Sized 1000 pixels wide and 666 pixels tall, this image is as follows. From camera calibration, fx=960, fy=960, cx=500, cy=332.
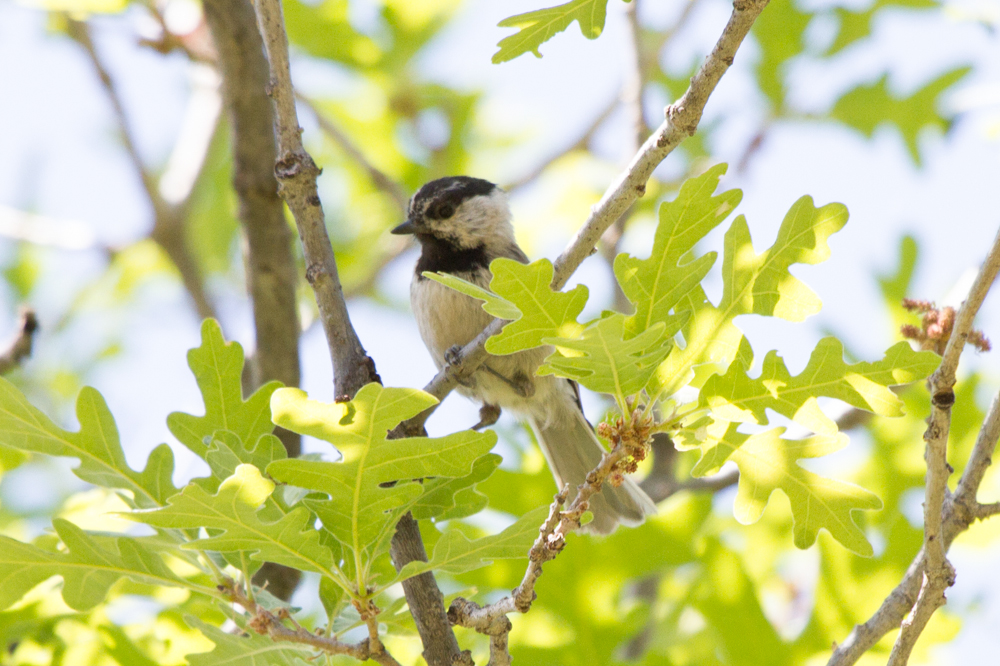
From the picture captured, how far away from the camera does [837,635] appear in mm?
3027

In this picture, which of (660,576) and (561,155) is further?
(561,155)

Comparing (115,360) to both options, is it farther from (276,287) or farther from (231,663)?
(231,663)

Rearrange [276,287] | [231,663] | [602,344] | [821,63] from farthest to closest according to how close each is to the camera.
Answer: [821,63]
[276,287]
[231,663]
[602,344]

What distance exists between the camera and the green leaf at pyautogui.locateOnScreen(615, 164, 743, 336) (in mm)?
1938

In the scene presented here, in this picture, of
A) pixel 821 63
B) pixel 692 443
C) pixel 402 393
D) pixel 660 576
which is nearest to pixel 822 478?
pixel 692 443

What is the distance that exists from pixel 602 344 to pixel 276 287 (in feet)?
8.40

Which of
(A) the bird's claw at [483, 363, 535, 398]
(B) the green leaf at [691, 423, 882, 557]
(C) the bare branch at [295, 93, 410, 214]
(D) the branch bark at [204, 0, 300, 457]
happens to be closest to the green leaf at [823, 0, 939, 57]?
(C) the bare branch at [295, 93, 410, 214]

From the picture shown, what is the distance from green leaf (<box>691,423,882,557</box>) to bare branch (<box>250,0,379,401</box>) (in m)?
0.90

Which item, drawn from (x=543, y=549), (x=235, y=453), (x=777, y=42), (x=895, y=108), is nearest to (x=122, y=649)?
(x=235, y=453)

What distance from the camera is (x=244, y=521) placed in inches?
75.3

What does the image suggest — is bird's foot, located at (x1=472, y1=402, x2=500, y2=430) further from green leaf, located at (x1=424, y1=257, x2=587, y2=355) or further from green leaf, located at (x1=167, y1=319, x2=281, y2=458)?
green leaf, located at (x1=424, y1=257, x2=587, y2=355)

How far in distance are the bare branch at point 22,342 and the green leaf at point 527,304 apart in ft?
7.35

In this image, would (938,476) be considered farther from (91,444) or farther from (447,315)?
(447,315)

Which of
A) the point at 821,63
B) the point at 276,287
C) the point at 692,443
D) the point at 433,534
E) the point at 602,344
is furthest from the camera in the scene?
the point at 821,63
